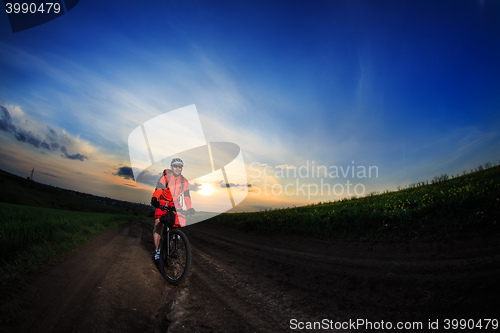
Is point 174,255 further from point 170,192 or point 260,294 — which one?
point 260,294

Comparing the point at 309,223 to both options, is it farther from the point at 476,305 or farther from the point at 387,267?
the point at 476,305

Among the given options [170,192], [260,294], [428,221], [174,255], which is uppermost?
[170,192]

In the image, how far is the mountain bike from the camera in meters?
4.85

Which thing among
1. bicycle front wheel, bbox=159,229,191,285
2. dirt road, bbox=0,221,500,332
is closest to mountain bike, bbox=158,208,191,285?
bicycle front wheel, bbox=159,229,191,285

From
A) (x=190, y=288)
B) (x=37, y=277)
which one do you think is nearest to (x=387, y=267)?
(x=190, y=288)

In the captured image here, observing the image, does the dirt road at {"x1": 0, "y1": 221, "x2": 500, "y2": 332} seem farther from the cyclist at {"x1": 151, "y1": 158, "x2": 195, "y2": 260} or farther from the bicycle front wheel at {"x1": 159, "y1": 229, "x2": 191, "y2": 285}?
the cyclist at {"x1": 151, "y1": 158, "x2": 195, "y2": 260}

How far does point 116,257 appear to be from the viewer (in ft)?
18.6

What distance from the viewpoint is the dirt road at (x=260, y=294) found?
8.95ft

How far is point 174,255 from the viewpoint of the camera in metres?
5.07

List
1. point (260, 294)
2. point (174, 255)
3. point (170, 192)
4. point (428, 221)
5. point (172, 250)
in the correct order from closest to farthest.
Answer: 1. point (260, 294)
2. point (174, 255)
3. point (172, 250)
4. point (170, 192)
5. point (428, 221)

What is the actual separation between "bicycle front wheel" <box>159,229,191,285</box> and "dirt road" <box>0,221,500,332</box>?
27cm

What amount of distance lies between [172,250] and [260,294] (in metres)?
2.64

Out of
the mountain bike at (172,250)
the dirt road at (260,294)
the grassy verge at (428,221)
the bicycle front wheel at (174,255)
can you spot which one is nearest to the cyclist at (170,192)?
the mountain bike at (172,250)

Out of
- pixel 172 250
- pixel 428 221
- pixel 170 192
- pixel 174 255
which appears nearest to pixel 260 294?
pixel 174 255
